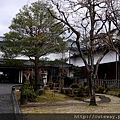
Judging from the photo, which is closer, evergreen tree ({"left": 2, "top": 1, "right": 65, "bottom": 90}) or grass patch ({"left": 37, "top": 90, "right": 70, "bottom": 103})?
grass patch ({"left": 37, "top": 90, "right": 70, "bottom": 103})

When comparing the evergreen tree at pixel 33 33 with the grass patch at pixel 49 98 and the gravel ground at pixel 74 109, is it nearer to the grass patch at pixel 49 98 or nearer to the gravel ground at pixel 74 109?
the grass patch at pixel 49 98

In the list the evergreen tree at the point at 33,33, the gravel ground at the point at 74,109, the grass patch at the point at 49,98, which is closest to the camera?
the gravel ground at the point at 74,109

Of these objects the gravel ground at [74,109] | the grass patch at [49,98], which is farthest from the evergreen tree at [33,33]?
the gravel ground at [74,109]

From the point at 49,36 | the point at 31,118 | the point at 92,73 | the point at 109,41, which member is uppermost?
the point at 49,36

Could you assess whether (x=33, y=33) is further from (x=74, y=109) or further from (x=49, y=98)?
(x=74, y=109)

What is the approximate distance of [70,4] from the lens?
11.8 metres

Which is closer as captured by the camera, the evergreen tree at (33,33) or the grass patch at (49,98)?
the grass patch at (49,98)

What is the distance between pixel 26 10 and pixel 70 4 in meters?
8.52

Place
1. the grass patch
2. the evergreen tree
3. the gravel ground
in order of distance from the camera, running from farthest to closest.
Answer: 1. the evergreen tree
2. the grass patch
3. the gravel ground

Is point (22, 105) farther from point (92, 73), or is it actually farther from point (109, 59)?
point (109, 59)

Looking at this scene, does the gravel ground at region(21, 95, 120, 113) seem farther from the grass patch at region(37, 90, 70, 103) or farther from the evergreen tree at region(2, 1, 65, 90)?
the evergreen tree at region(2, 1, 65, 90)

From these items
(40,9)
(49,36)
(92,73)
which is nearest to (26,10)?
(40,9)

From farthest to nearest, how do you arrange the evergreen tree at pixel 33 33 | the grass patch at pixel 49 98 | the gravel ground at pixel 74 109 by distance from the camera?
the evergreen tree at pixel 33 33 < the grass patch at pixel 49 98 < the gravel ground at pixel 74 109

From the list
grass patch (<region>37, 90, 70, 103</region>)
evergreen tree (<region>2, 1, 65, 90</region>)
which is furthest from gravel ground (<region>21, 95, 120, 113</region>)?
evergreen tree (<region>2, 1, 65, 90</region>)
